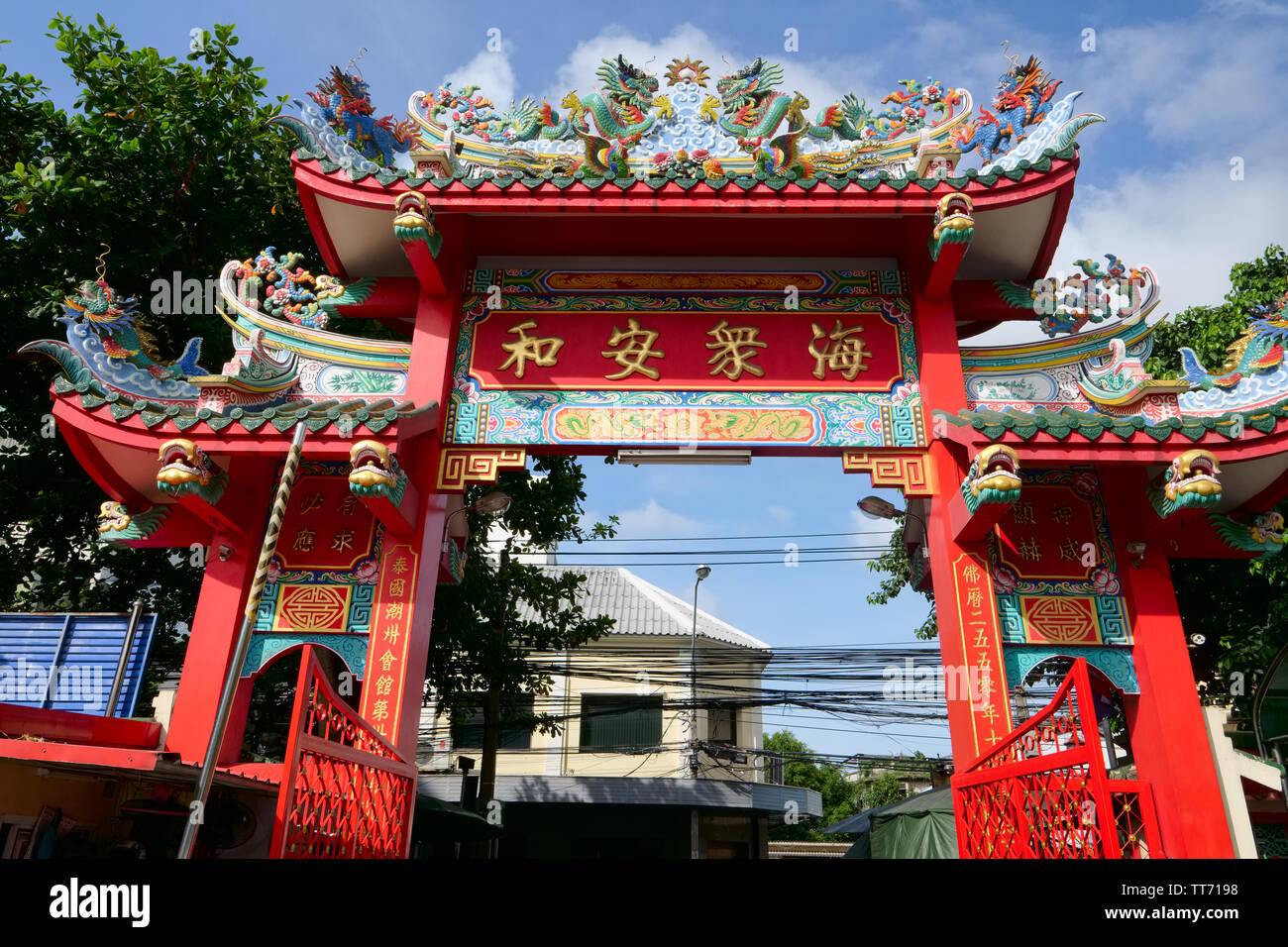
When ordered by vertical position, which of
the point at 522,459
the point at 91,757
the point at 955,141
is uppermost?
the point at 955,141

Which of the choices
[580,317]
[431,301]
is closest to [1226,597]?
[580,317]

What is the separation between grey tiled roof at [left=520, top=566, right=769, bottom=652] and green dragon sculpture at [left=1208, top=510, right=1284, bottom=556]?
15674mm

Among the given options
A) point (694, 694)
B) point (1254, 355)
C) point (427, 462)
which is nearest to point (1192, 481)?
point (1254, 355)

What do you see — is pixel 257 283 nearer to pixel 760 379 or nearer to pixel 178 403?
pixel 178 403

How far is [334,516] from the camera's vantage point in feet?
21.7

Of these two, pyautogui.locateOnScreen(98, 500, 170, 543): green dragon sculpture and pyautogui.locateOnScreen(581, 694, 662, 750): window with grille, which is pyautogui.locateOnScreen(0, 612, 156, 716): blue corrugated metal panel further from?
pyautogui.locateOnScreen(581, 694, 662, 750): window with grille

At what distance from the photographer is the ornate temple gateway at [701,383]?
19.3 feet

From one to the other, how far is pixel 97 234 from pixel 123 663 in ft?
21.3

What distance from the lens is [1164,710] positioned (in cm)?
574

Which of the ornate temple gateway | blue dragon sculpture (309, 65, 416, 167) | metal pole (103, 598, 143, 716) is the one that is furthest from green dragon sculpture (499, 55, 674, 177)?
metal pole (103, 598, 143, 716)

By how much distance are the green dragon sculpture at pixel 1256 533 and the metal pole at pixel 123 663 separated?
291 inches

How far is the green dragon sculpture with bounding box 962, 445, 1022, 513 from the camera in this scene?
5.57m

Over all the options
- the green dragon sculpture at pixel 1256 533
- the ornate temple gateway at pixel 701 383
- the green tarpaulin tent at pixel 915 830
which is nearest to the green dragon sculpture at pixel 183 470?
the ornate temple gateway at pixel 701 383
